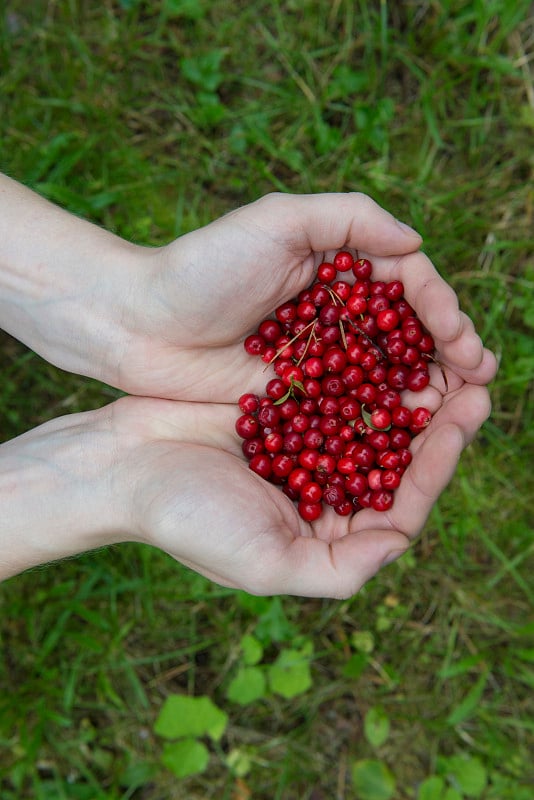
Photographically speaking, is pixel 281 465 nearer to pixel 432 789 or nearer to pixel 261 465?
pixel 261 465

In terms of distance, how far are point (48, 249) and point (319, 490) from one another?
2.43 metres

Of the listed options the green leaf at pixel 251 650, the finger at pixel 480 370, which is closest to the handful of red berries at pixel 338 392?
the finger at pixel 480 370

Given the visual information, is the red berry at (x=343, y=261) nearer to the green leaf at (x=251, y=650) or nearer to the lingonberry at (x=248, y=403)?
the lingonberry at (x=248, y=403)

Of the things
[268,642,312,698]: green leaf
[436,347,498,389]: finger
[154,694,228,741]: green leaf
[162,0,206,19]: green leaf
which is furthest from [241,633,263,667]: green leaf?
[162,0,206,19]: green leaf

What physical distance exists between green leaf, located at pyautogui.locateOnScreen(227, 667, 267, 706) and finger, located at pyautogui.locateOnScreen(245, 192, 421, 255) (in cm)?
356

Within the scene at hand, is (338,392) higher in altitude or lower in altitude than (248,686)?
higher

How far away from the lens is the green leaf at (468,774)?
19.4 feet

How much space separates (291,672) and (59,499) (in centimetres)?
264

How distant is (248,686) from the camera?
6039 millimetres

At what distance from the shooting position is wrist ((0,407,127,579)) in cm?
461

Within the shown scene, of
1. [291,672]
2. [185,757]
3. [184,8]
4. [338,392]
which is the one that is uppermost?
[184,8]

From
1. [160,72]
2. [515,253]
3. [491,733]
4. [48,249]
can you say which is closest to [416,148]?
[515,253]

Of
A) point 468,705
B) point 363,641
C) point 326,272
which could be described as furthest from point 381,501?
point 468,705

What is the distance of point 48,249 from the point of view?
16.2 ft
